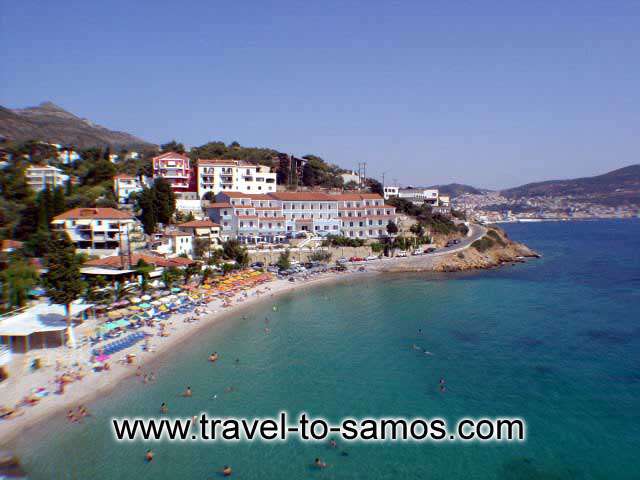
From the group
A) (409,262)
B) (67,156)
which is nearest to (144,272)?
(409,262)

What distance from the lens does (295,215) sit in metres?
58.5

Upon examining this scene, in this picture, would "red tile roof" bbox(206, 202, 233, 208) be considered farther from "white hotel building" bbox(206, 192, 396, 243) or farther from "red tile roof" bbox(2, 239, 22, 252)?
"red tile roof" bbox(2, 239, 22, 252)

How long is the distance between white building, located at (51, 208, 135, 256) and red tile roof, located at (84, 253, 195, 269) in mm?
3955

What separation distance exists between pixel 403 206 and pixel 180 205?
34270 millimetres

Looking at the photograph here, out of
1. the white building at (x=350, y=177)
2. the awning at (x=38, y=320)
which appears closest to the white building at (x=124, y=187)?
the awning at (x=38, y=320)

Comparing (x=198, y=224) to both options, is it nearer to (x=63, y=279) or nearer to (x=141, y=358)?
(x=63, y=279)

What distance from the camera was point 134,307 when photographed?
30.8 metres

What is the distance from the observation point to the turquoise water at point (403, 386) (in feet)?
53.2

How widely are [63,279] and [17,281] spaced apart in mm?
7021

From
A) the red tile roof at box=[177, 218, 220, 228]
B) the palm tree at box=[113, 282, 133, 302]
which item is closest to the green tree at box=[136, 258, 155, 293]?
the palm tree at box=[113, 282, 133, 302]

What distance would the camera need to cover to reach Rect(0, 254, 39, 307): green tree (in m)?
28.7

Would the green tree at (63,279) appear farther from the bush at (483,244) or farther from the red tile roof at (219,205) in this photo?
the bush at (483,244)

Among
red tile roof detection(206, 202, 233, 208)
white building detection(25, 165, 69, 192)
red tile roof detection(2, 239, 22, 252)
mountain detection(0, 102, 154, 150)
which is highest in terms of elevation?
mountain detection(0, 102, 154, 150)

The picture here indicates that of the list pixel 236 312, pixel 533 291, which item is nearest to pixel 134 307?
pixel 236 312
